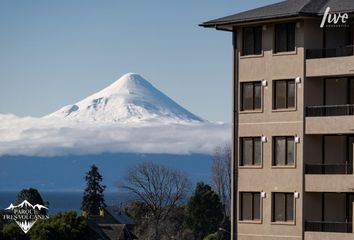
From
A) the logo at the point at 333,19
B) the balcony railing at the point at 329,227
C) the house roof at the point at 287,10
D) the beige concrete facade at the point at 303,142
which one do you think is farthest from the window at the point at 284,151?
the house roof at the point at 287,10

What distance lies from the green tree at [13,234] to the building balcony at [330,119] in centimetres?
4435

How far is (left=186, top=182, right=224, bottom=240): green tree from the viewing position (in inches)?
5930

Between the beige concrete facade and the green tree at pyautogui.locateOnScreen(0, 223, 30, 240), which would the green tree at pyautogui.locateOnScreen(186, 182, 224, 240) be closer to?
the green tree at pyautogui.locateOnScreen(0, 223, 30, 240)

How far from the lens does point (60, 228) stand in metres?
104

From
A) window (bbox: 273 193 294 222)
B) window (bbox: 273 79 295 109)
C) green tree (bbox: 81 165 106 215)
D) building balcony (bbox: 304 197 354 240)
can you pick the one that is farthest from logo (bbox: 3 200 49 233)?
green tree (bbox: 81 165 106 215)

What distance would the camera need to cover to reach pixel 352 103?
60.9 metres

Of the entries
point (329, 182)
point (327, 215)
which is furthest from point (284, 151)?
point (327, 215)

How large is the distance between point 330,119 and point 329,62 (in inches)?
100

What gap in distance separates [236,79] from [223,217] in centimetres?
8734

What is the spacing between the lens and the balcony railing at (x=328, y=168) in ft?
198

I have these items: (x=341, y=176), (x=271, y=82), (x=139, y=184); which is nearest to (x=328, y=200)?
(x=341, y=176)

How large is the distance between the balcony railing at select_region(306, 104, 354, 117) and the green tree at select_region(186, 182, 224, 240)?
89.1 m

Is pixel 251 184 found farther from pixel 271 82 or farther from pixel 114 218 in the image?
pixel 114 218

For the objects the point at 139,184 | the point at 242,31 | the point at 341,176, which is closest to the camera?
the point at 341,176
